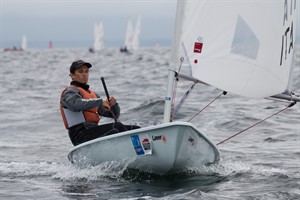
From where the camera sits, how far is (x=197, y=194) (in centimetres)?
532

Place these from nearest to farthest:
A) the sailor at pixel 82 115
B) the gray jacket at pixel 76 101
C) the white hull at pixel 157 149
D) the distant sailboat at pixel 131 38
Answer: the white hull at pixel 157 149, the gray jacket at pixel 76 101, the sailor at pixel 82 115, the distant sailboat at pixel 131 38

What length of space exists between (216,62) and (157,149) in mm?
975

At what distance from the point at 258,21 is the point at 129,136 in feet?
5.21

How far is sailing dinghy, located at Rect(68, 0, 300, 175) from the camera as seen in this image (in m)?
5.45

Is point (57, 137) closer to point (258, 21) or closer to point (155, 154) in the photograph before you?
point (155, 154)

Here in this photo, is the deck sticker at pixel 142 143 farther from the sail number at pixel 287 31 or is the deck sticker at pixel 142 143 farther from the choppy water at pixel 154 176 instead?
the sail number at pixel 287 31

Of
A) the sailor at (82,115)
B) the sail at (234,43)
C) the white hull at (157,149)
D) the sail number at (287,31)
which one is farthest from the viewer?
the sailor at (82,115)

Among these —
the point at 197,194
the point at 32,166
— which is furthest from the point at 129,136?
the point at 32,166

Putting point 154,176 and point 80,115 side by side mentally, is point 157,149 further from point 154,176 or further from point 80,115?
point 80,115

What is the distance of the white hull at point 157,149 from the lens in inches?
221

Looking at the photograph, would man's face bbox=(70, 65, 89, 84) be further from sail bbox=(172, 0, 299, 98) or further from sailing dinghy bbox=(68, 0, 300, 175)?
sail bbox=(172, 0, 299, 98)

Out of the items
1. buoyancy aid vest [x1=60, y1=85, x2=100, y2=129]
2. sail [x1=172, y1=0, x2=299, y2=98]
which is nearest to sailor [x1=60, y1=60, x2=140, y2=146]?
buoyancy aid vest [x1=60, y1=85, x2=100, y2=129]

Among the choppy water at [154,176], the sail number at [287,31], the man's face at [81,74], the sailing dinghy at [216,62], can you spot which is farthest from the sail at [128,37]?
the sailing dinghy at [216,62]

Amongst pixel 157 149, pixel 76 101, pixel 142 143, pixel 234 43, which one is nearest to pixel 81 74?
pixel 76 101
